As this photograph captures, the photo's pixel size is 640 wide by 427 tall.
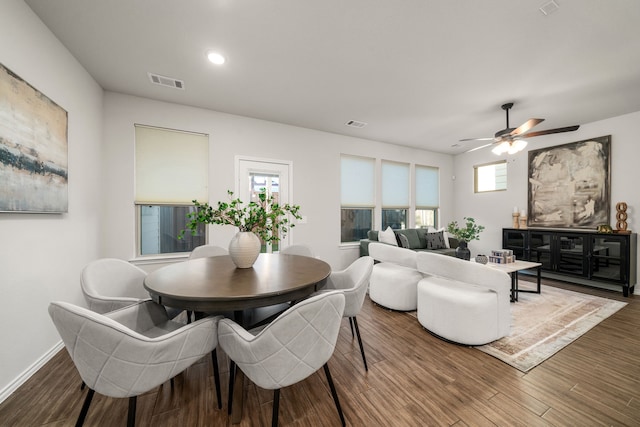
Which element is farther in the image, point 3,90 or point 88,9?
point 88,9

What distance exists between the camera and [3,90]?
1.60 m

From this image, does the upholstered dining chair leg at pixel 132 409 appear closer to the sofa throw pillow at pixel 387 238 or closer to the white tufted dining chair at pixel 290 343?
the white tufted dining chair at pixel 290 343

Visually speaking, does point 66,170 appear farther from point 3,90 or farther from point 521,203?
point 521,203

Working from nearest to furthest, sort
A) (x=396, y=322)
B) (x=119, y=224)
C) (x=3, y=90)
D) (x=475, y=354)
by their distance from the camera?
1. (x=3, y=90)
2. (x=475, y=354)
3. (x=396, y=322)
4. (x=119, y=224)

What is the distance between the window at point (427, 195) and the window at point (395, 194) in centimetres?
40

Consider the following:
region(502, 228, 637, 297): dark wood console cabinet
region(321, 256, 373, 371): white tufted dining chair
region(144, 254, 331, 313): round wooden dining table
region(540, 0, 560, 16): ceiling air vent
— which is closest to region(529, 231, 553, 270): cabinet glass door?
region(502, 228, 637, 297): dark wood console cabinet

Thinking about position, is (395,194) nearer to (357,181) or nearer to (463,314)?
(357,181)

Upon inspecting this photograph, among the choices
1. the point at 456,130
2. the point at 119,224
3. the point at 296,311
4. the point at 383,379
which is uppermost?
the point at 456,130

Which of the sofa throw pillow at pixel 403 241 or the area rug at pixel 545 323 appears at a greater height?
the sofa throw pillow at pixel 403 241

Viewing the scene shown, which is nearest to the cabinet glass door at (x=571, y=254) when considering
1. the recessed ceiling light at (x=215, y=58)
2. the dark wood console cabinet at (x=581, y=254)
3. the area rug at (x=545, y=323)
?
the dark wood console cabinet at (x=581, y=254)

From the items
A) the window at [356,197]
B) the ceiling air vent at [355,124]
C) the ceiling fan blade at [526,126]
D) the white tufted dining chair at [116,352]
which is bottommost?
the white tufted dining chair at [116,352]

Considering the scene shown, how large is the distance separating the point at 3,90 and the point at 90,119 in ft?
4.25

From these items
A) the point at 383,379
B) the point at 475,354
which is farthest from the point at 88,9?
the point at 475,354

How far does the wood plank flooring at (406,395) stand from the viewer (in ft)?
4.78
